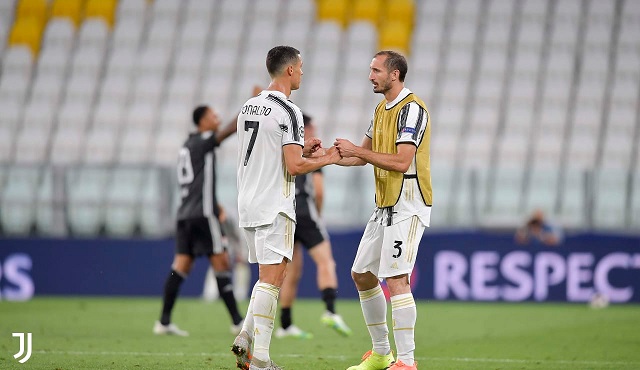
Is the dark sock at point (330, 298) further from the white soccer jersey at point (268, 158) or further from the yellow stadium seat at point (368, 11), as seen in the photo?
the yellow stadium seat at point (368, 11)

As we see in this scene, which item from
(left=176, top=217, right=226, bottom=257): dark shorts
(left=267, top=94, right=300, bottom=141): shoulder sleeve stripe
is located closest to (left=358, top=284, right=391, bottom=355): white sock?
(left=267, top=94, right=300, bottom=141): shoulder sleeve stripe

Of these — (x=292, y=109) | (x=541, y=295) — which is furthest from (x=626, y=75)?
(x=292, y=109)

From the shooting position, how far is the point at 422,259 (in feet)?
55.8

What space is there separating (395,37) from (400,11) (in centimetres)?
96

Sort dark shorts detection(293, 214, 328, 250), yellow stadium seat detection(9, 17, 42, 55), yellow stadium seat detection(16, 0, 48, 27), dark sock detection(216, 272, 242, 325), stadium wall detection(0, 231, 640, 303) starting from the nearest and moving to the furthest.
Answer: dark sock detection(216, 272, 242, 325) < dark shorts detection(293, 214, 328, 250) < stadium wall detection(0, 231, 640, 303) < yellow stadium seat detection(9, 17, 42, 55) < yellow stadium seat detection(16, 0, 48, 27)

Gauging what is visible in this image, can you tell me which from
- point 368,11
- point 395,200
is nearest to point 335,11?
point 368,11

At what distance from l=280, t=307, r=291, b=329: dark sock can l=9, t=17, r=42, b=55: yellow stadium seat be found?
46.5 feet

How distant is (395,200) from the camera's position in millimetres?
7469

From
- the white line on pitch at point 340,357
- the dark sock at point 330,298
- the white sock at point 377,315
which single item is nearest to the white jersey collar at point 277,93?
the white sock at point 377,315

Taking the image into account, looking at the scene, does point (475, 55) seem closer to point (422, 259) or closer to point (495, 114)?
point (495, 114)

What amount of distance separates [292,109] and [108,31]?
1737 cm

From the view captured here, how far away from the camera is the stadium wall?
1669 cm

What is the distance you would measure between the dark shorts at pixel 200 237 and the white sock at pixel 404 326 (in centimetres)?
408

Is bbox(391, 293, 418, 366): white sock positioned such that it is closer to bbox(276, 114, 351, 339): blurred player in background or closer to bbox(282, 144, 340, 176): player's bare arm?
bbox(282, 144, 340, 176): player's bare arm
